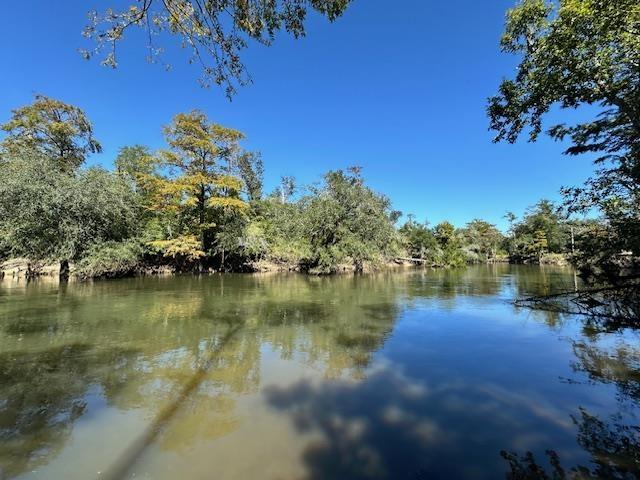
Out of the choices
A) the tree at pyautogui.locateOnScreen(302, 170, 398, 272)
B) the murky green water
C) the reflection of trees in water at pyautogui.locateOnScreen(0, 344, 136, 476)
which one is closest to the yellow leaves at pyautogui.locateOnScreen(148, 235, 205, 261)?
the tree at pyautogui.locateOnScreen(302, 170, 398, 272)

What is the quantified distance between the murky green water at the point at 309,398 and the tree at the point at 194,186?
54.6ft

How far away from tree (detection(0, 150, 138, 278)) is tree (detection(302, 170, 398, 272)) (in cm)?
1368

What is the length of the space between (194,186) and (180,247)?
4.55 m

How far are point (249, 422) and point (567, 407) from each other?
3.83m

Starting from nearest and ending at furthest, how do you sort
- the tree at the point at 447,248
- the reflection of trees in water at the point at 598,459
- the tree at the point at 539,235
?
the reflection of trees in water at the point at 598,459 → the tree at the point at 447,248 → the tree at the point at 539,235

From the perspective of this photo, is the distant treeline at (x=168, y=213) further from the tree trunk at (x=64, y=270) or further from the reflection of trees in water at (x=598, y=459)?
the reflection of trees in water at (x=598, y=459)

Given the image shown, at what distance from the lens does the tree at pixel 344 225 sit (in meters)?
28.0

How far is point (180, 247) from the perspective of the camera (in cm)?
2427

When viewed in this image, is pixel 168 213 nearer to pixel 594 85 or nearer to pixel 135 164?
pixel 135 164

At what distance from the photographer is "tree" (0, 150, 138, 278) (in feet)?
59.3

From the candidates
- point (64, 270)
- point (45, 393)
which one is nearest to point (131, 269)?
point (64, 270)

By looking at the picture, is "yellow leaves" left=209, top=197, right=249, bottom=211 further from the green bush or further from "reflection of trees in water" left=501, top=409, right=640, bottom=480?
"reflection of trees in water" left=501, top=409, right=640, bottom=480

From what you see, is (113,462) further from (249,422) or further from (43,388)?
(43,388)

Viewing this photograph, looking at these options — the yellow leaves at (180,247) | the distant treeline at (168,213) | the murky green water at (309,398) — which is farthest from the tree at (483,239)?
the murky green water at (309,398)
